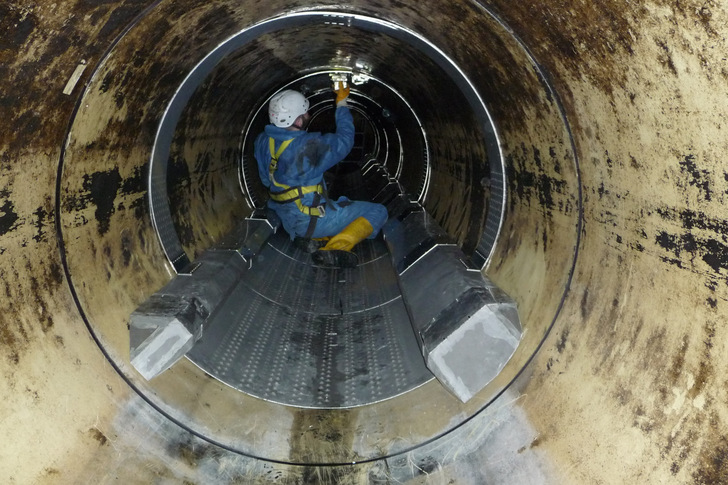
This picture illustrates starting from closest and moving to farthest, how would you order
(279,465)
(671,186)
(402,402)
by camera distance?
(671,186)
(279,465)
(402,402)

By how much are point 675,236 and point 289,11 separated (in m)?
2.62

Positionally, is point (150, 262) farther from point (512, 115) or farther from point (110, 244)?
point (512, 115)

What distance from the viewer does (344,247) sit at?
5.27 metres

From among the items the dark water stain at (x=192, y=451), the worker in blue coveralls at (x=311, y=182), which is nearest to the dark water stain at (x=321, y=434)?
the dark water stain at (x=192, y=451)

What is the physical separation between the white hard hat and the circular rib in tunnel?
1.08m

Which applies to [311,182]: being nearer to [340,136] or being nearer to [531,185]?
[340,136]

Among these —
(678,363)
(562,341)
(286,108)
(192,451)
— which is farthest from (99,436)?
(286,108)

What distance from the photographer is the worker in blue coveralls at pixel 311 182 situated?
5016mm

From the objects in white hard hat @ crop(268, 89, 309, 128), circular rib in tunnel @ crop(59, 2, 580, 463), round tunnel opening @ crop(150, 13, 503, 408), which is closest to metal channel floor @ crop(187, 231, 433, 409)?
round tunnel opening @ crop(150, 13, 503, 408)

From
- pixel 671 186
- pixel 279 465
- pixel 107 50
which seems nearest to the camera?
pixel 671 186

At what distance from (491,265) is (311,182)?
84.1 inches

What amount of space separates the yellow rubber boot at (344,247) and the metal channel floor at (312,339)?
6.0 inches

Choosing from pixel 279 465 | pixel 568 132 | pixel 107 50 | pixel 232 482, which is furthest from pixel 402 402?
pixel 107 50

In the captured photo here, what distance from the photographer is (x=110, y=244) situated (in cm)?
301
